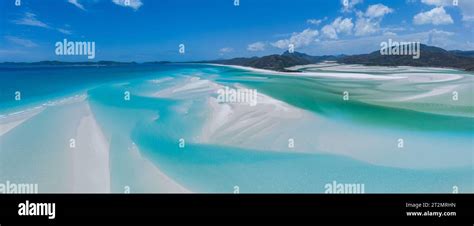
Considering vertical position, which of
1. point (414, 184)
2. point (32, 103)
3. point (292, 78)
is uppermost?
point (292, 78)

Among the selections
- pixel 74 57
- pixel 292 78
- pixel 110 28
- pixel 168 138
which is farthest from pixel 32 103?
pixel 292 78

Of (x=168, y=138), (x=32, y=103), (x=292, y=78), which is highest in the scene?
(x=292, y=78)
